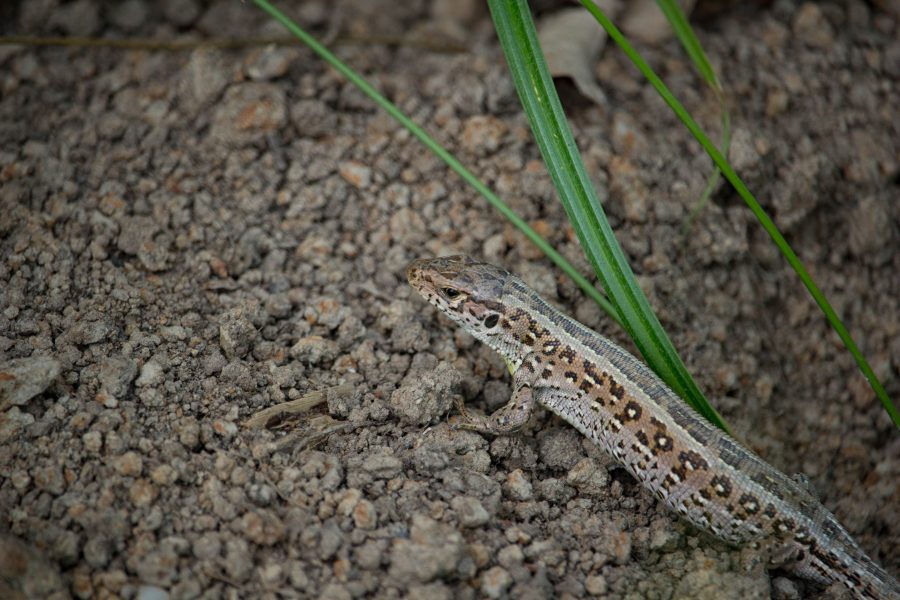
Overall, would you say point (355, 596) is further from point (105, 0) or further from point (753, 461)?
point (105, 0)

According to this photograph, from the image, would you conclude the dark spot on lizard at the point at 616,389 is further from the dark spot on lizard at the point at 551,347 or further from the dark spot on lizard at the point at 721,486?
the dark spot on lizard at the point at 721,486

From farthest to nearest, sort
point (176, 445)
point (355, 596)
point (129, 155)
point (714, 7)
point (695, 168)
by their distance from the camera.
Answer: point (714, 7), point (695, 168), point (129, 155), point (176, 445), point (355, 596)

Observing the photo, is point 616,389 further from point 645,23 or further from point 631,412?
point 645,23

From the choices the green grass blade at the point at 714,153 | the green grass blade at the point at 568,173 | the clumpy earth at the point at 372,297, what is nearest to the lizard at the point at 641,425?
the clumpy earth at the point at 372,297

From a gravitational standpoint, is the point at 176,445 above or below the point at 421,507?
above

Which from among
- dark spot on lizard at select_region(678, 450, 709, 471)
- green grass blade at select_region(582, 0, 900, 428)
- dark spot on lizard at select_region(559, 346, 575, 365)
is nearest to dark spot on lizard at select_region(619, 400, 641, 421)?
dark spot on lizard at select_region(678, 450, 709, 471)

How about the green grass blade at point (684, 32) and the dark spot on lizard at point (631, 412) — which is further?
the dark spot on lizard at point (631, 412)

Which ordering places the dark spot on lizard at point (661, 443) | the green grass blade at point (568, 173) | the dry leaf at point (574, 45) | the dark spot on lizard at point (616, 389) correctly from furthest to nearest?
the dry leaf at point (574, 45)
the dark spot on lizard at point (616, 389)
the dark spot on lizard at point (661, 443)
the green grass blade at point (568, 173)

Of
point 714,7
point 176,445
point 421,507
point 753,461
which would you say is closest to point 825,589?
point 753,461
